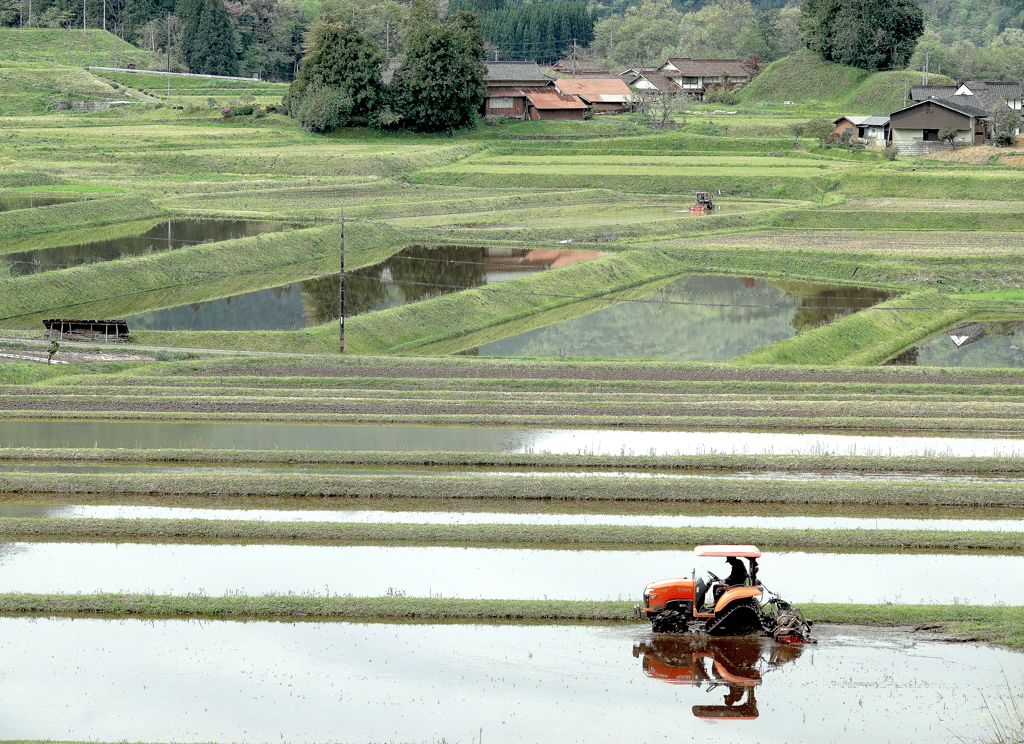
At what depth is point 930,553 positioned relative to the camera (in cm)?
1827

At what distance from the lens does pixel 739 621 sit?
14.8 m

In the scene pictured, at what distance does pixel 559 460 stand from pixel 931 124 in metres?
60.2

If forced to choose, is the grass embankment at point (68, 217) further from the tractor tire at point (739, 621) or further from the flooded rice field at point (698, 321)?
the tractor tire at point (739, 621)

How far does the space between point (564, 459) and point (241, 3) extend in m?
107

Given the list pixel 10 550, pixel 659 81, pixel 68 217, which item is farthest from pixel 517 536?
pixel 659 81

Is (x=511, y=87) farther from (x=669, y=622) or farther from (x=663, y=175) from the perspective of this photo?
(x=669, y=622)

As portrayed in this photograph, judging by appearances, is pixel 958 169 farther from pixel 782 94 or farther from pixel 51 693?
pixel 51 693

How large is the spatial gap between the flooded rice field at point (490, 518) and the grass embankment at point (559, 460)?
8.41 feet

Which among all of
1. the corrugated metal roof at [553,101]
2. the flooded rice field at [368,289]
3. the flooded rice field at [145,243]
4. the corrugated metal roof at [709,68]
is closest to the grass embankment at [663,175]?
the corrugated metal roof at [553,101]

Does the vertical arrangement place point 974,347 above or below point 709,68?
below

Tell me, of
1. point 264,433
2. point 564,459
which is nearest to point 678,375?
point 564,459

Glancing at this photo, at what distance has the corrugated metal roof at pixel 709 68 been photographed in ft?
361

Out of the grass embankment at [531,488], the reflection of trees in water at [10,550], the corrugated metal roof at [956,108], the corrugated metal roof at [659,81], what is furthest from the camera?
the corrugated metal roof at [659,81]

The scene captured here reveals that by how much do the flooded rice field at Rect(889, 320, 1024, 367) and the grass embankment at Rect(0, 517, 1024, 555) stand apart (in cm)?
1609
